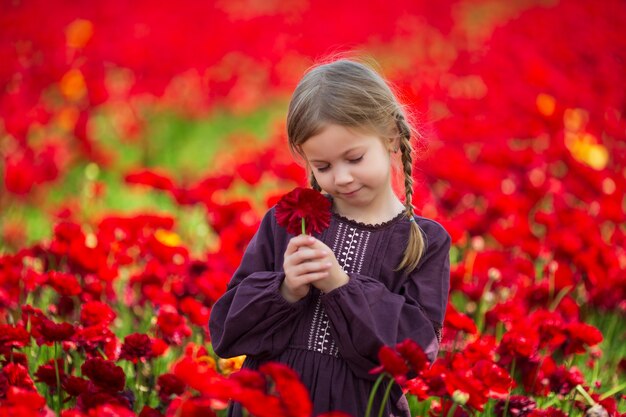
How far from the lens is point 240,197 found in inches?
152

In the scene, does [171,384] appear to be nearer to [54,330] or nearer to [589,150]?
[54,330]

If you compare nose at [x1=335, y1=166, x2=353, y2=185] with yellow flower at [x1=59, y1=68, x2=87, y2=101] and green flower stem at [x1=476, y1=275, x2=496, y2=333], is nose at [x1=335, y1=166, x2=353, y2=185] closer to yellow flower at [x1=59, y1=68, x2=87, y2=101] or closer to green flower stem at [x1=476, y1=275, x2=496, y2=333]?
green flower stem at [x1=476, y1=275, x2=496, y2=333]

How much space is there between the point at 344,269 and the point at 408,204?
0.65 ft

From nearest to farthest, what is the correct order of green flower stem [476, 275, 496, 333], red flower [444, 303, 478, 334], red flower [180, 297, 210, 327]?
1. red flower [444, 303, 478, 334]
2. red flower [180, 297, 210, 327]
3. green flower stem [476, 275, 496, 333]

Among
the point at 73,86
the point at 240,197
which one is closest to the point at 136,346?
the point at 240,197

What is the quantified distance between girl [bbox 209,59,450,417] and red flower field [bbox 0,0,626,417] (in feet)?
0.41

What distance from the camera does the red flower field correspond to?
1.94 metres

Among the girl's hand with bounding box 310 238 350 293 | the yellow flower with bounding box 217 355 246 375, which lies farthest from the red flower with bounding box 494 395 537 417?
the yellow flower with bounding box 217 355 246 375

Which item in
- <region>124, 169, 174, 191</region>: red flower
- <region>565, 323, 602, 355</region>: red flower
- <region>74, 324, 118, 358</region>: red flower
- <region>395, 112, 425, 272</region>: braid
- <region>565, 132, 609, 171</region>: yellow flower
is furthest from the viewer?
<region>565, 132, 609, 171</region>: yellow flower

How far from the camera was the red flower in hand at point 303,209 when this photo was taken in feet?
5.19

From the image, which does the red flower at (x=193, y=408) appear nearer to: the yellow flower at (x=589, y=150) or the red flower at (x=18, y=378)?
the red flower at (x=18, y=378)

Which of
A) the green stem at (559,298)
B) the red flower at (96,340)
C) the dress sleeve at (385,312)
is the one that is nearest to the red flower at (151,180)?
the red flower at (96,340)

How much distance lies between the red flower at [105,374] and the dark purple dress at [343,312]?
213 millimetres

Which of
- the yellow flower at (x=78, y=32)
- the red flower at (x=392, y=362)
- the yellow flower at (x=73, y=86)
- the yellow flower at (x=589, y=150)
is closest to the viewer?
the red flower at (x=392, y=362)
